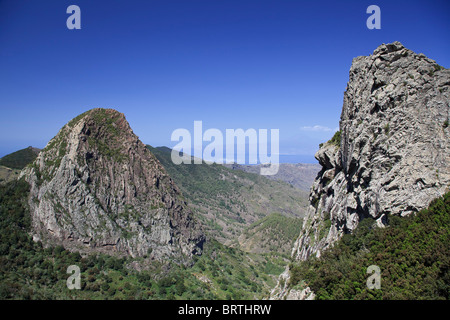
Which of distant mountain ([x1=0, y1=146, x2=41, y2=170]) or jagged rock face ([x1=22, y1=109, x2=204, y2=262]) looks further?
distant mountain ([x1=0, y1=146, x2=41, y2=170])

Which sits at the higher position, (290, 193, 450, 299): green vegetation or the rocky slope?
the rocky slope

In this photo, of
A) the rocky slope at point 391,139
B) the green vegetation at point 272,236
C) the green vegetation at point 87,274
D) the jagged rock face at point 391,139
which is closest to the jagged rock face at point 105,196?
the green vegetation at point 87,274

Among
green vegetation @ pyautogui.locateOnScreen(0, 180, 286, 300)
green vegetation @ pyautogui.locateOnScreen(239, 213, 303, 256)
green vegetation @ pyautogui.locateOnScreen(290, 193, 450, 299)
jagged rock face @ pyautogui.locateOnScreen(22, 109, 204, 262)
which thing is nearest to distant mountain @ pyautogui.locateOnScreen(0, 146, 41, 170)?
jagged rock face @ pyautogui.locateOnScreen(22, 109, 204, 262)

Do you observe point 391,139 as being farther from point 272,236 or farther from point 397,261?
point 272,236

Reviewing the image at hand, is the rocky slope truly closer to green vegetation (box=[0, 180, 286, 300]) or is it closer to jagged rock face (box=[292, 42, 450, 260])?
jagged rock face (box=[292, 42, 450, 260])

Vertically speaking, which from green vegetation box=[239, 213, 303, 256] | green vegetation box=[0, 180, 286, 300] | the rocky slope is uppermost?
the rocky slope

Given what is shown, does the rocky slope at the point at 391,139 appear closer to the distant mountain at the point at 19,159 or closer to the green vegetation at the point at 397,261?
the green vegetation at the point at 397,261

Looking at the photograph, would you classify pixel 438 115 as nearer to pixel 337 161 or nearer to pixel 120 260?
pixel 337 161
